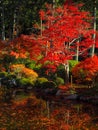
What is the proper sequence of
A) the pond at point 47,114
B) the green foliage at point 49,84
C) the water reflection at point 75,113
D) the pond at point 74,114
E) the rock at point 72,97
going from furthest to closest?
the green foliage at point 49,84
the rock at point 72,97
the water reflection at point 75,113
the pond at point 74,114
the pond at point 47,114

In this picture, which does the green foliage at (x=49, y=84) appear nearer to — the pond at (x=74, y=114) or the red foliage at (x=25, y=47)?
the red foliage at (x=25, y=47)

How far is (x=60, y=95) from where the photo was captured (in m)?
39.3

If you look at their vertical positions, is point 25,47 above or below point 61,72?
above

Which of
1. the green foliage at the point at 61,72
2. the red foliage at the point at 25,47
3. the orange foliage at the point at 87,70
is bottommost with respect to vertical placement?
the green foliage at the point at 61,72

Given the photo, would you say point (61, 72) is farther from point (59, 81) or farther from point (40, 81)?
point (40, 81)

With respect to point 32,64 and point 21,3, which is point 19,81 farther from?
point 21,3

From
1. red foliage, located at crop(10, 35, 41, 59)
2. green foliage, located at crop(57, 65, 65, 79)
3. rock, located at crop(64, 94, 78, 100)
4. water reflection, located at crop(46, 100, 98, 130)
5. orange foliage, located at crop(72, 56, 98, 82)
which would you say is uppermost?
red foliage, located at crop(10, 35, 41, 59)

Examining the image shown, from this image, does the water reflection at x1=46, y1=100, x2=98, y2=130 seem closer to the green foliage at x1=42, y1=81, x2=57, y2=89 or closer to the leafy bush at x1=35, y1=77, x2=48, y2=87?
the green foliage at x1=42, y1=81, x2=57, y2=89

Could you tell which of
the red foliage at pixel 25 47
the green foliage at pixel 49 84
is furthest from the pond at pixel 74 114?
the red foliage at pixel 25 47

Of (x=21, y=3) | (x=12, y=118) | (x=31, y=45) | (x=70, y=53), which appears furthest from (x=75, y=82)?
(x=21, y=3)

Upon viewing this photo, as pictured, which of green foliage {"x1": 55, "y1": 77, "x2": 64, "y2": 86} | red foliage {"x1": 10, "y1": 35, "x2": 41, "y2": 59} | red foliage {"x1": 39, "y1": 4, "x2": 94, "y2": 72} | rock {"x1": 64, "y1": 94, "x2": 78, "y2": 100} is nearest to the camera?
rock {"x1": 64, "y1": 94, "x2": 78, "y2": 100}

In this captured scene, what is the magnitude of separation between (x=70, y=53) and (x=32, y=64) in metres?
8.68

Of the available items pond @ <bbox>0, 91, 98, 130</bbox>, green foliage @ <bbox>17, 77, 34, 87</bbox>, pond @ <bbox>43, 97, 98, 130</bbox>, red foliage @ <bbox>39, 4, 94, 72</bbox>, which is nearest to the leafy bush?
green foliage @ <bbox>17, 77, 34, 87</bbox>

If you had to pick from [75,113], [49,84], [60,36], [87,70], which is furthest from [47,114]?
[60,36]
